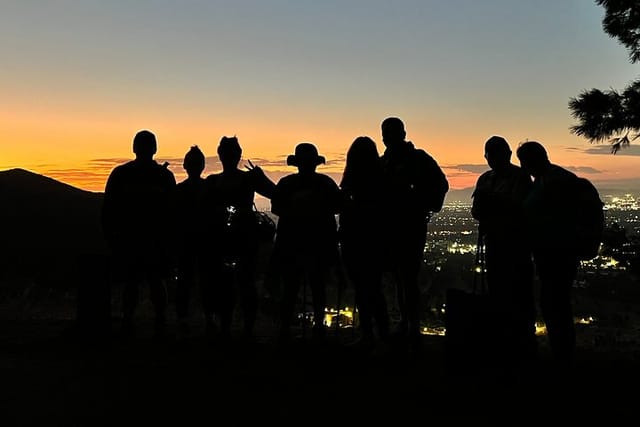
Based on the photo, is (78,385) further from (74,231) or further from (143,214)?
(74,231)

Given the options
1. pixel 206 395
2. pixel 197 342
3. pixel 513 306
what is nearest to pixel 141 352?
pixel 197 342

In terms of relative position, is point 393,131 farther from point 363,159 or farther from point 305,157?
point 305,157

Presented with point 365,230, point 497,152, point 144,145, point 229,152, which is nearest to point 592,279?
point 497,152

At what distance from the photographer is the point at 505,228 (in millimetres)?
4801

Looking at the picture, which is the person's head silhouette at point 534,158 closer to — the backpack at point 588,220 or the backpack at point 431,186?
the backpack at point 588,220

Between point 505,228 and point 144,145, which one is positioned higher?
point 144,145

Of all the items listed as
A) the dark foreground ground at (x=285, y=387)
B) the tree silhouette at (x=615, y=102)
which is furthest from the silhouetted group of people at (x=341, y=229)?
the tree silhouette at (x=615, y=102)

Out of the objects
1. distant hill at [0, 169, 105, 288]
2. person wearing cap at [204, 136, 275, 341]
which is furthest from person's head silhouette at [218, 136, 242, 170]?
distant hill at [0, 169, 105, 288]

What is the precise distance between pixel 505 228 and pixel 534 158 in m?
0.60

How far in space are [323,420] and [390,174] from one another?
245 cm

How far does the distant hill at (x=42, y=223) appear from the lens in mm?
22266

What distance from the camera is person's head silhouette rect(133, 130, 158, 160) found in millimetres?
5543

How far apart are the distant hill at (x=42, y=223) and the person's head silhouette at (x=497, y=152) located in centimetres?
1685

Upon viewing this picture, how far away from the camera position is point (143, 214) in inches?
219
